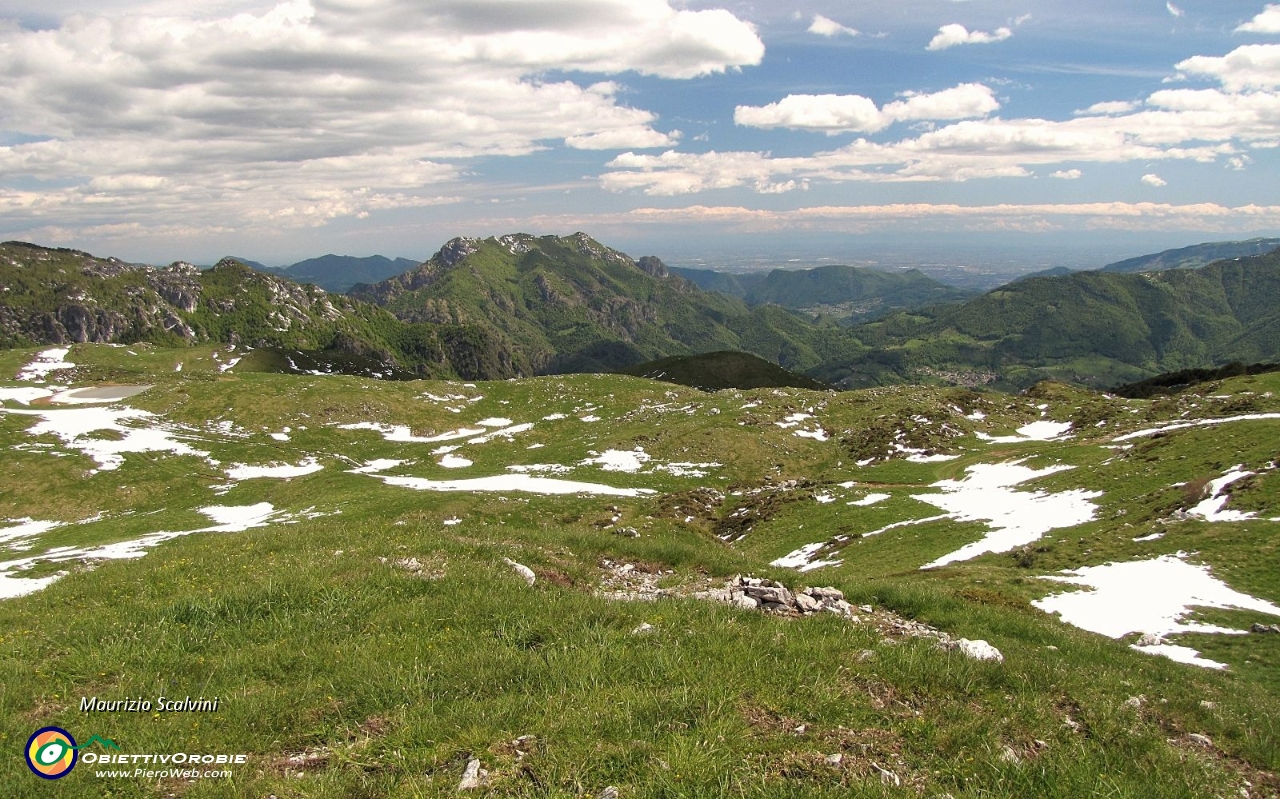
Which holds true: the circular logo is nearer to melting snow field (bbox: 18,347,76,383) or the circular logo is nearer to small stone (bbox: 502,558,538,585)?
small stone (bbox: 502,558,538,585)

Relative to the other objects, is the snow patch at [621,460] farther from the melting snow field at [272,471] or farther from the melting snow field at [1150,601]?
the melting snow field at [1150,601]

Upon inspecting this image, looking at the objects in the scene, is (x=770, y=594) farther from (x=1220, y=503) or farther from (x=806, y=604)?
(x=1220, y=503)

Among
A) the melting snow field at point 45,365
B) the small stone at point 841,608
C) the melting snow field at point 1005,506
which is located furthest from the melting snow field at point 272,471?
the melting snow field at point 45,365

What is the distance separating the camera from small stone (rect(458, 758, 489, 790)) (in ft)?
21.4

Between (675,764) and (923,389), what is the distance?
107 m

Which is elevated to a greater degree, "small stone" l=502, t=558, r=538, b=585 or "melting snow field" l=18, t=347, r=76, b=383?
"melting snow field" l=18, t=347, r=76, b=383

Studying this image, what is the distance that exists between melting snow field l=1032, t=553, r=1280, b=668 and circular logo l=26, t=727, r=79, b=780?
2581cm

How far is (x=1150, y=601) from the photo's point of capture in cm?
2305

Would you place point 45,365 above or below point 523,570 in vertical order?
above

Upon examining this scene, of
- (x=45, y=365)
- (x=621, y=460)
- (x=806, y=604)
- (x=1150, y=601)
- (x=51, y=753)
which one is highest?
(x=45, y=365)

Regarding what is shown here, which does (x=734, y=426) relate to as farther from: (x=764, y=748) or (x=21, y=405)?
(x=21, y=405)

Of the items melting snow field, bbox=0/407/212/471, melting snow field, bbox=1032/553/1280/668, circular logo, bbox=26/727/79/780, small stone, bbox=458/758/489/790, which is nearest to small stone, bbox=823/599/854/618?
small stone, bbox=458/758/489/790

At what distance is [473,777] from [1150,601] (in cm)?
2727

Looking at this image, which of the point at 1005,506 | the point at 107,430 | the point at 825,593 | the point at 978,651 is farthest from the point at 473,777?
the point at 107,430
